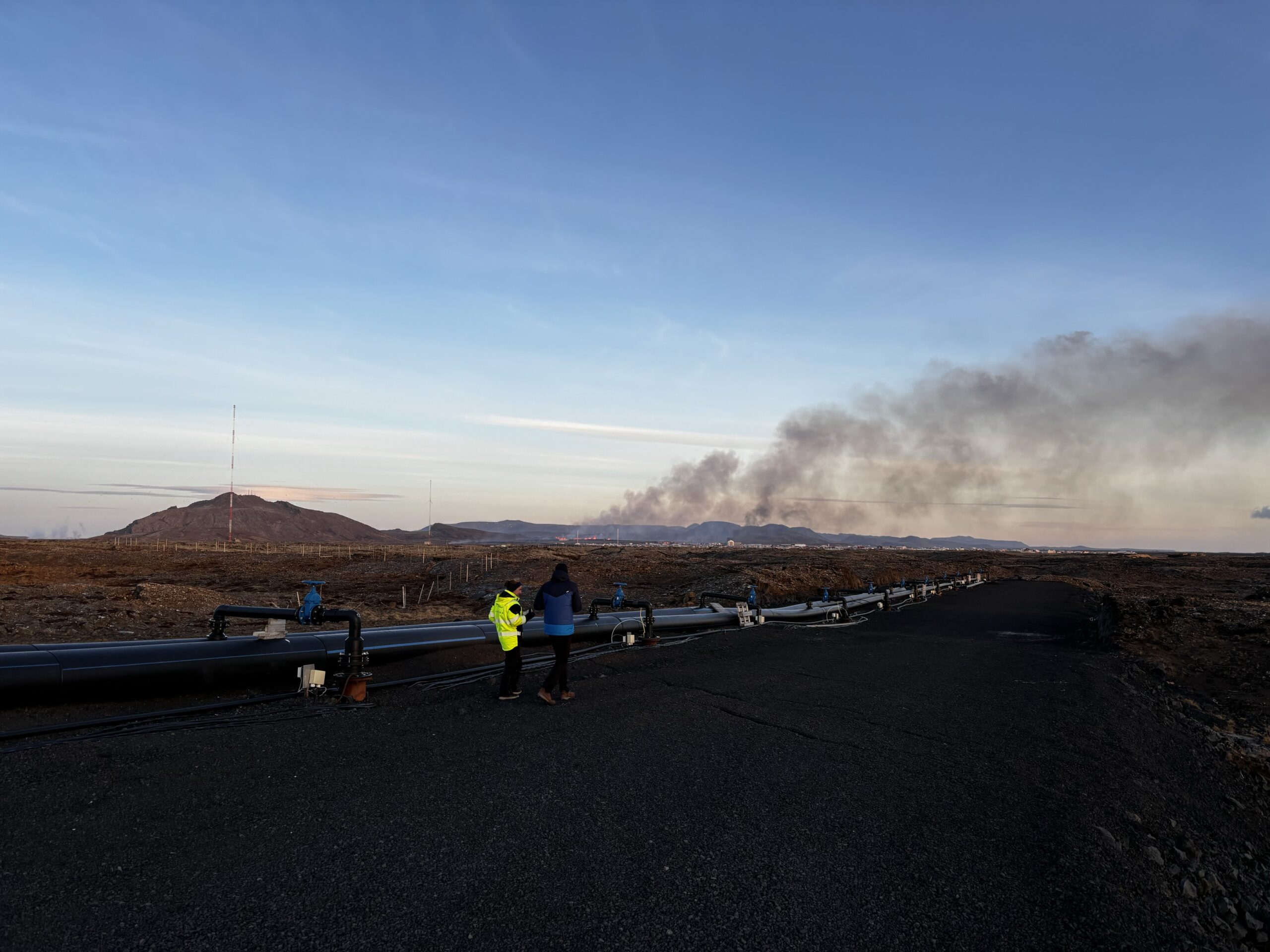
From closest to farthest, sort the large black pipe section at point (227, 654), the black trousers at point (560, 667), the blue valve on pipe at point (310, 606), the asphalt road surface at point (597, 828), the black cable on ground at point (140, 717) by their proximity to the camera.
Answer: the asphalt road surface at point (597, 828) → the black cable on ground at point (140, 717) → the large black pipe section at point (227, 654) → the black trousers at point (560, 667) → the blue valve on pipe at point (310, 606)

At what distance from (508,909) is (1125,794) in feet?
21.1

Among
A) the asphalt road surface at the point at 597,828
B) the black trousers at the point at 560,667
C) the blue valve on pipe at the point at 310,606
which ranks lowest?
the asphalt road surface at the point at 597,828

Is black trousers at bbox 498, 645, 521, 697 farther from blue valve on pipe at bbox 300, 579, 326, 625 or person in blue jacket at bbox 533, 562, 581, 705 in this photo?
blue valve on pipe at bbox 300, 579, 326, 625

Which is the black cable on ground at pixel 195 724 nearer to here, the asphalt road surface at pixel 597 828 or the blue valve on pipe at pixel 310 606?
the asphalt road surface at pixel 597 828

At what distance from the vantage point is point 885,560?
89.4 m

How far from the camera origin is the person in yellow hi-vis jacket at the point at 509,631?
9.62 meters

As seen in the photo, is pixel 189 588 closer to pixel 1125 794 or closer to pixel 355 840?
pixel 355 840

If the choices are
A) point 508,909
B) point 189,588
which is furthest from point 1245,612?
point 189,588

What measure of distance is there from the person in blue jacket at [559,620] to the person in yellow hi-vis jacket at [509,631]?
12.7 inches

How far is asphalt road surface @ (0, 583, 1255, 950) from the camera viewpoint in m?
4.14

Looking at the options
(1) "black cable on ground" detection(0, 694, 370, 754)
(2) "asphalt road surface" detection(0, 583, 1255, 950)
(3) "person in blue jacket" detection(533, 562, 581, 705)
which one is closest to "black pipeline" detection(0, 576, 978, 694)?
(1) "black cable on ground" detection(0, 694, 370, 754)

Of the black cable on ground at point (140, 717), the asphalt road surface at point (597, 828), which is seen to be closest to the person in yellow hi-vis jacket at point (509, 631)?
the asphalt road surface at point (597, 828)

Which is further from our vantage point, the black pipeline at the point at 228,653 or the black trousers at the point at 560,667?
the black trousers at the point at 560,667

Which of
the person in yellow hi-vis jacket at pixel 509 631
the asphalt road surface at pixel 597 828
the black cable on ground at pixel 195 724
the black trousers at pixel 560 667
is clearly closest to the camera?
the asphalt road surface at pixel 597 828
